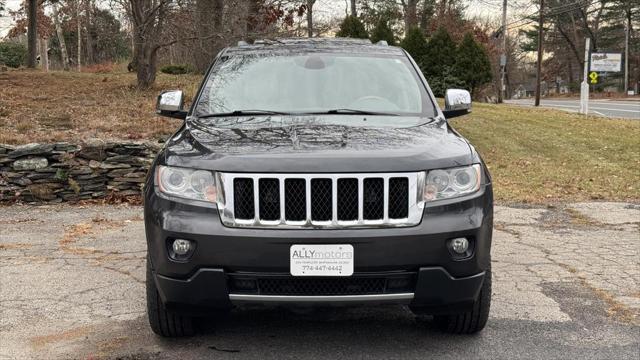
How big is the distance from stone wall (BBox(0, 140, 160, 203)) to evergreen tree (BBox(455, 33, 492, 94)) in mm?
20476

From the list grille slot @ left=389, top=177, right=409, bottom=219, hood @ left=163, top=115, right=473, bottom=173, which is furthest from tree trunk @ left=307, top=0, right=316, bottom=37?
grille slot @ left=389, top=177, right=409, bottom=219

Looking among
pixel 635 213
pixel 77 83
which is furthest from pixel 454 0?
pixel 635 213

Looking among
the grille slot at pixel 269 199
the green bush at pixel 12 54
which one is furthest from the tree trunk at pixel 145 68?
the green bush at pixel 12 54

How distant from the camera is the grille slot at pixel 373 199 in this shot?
9.94 feet

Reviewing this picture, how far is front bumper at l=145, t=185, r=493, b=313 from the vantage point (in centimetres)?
295

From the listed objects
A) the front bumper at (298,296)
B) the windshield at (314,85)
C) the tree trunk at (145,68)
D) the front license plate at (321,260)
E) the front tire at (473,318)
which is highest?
the tree trunk at (145,68)

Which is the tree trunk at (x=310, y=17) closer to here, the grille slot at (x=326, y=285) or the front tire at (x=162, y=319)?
the front tire at (x=162, y=319)

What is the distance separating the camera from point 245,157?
10.1 ft

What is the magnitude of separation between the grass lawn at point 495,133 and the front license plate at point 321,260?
6.06m

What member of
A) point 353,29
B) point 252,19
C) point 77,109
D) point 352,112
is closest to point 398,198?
point 352,112

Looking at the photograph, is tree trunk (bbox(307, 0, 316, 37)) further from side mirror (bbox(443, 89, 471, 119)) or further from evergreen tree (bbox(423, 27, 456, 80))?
side mirror (bbox(443, 89, 471, 119))

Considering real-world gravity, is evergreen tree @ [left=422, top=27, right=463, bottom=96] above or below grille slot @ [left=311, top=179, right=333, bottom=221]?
above

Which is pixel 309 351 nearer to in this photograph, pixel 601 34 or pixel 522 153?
pixel 522 153

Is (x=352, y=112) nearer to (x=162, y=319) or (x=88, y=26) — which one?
(x=162, y=319)
